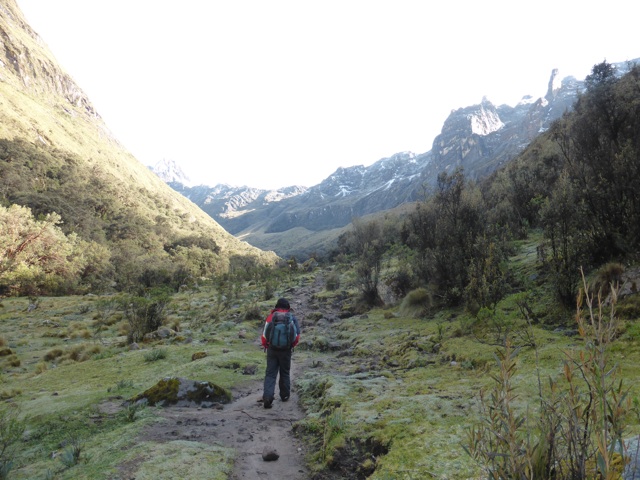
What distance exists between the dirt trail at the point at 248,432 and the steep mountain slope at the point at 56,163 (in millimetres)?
54828

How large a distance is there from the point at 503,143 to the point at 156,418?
214 metres

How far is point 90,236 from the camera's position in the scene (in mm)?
52781

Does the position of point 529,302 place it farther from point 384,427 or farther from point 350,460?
point 350,460

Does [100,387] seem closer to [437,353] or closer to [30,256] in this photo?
[437,353]

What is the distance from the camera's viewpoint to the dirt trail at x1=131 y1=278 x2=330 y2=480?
14.6 feet

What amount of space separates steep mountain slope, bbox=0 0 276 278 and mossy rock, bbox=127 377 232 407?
2104 inches

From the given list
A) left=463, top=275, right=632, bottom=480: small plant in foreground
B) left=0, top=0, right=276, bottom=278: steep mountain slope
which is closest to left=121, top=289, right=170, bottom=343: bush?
left=463, top=275, right=632, bottom=480: small plant in foreground

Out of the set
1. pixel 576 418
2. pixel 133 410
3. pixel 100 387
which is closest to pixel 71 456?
pixel 133 410

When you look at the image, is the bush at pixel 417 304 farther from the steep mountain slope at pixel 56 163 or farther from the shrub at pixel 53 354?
the steep mountain slope at pixel 56 163

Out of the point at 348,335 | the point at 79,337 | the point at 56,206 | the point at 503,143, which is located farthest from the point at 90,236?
the point at 503,143

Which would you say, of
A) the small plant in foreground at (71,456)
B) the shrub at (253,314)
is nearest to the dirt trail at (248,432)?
the small plant in foreground at (71,456)

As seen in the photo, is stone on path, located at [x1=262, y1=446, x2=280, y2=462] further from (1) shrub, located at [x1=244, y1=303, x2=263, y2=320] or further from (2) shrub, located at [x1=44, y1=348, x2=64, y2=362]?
(1) shrub, located at [x1=244, y1=303, x2=263, y2=320]

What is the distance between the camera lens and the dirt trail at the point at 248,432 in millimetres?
4449

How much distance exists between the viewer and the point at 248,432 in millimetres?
5656
